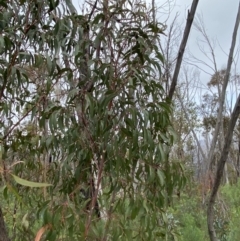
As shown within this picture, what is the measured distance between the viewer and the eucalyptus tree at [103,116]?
1231mm

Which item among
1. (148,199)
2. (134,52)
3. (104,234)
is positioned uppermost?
(134,52)

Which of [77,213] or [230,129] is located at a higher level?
[230,129]

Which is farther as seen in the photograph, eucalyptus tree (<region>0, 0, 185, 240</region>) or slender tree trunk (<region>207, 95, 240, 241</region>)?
slender tree trunk (<region>207, 95, 240, 241</region>)

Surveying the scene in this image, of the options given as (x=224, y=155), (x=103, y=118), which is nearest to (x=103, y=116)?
Answer: (x=103, y=118)

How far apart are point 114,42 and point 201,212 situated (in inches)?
137

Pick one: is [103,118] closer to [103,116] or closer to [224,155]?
[103,116]

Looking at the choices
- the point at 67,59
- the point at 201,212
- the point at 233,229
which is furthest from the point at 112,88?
the point at 201,212

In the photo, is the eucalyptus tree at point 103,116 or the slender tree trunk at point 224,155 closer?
the eucalyptus tree at point 103,116

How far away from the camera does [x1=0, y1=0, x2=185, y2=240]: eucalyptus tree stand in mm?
Answer: 1231

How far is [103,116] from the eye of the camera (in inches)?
49.5

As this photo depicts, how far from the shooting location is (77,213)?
1233mm

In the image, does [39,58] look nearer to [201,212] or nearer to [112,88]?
[112,88]

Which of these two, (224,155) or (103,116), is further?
(224,155)

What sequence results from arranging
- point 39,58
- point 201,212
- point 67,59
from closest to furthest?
point 39,58 < point 67,59 < point 201,212
